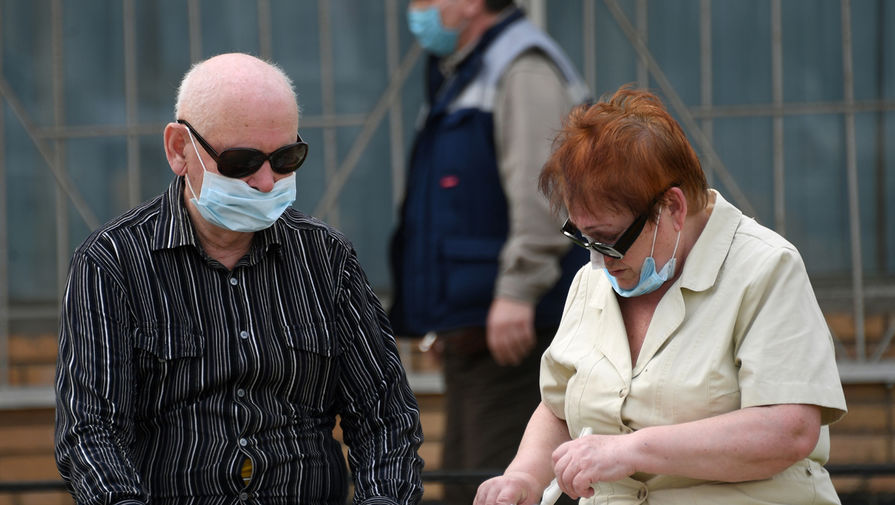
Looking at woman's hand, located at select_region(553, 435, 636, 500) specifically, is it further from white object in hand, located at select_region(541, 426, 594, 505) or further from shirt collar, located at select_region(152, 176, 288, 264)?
shirt collar, located at select_region(152, 176, 288, 264)

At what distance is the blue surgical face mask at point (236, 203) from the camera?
2.60m

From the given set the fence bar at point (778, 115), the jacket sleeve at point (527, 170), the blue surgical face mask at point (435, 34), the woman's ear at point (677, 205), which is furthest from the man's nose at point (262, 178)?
the fence bar at point (778, 115)

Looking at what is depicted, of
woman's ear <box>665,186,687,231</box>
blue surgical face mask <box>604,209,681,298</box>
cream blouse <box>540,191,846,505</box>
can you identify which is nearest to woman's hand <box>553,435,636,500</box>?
cream blouse <box>540,191,846,505</box>

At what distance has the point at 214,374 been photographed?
2.59 meters

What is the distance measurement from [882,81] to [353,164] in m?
2.28

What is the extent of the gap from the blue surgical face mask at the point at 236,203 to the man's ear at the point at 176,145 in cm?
3

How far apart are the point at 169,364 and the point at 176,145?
1.42 ft

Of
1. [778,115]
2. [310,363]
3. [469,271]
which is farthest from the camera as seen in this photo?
[778,115]

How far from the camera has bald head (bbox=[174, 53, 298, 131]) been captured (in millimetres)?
2555

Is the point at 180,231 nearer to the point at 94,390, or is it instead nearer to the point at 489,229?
the point at 94,390

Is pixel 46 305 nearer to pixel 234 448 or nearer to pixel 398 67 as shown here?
pixel 398 67

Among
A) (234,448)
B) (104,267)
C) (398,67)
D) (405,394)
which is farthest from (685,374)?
(398,67)

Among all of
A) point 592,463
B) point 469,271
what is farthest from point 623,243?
point 469,271

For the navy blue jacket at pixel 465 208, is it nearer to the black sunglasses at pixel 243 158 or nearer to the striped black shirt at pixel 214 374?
the striped black shirt at pixel 214 374
